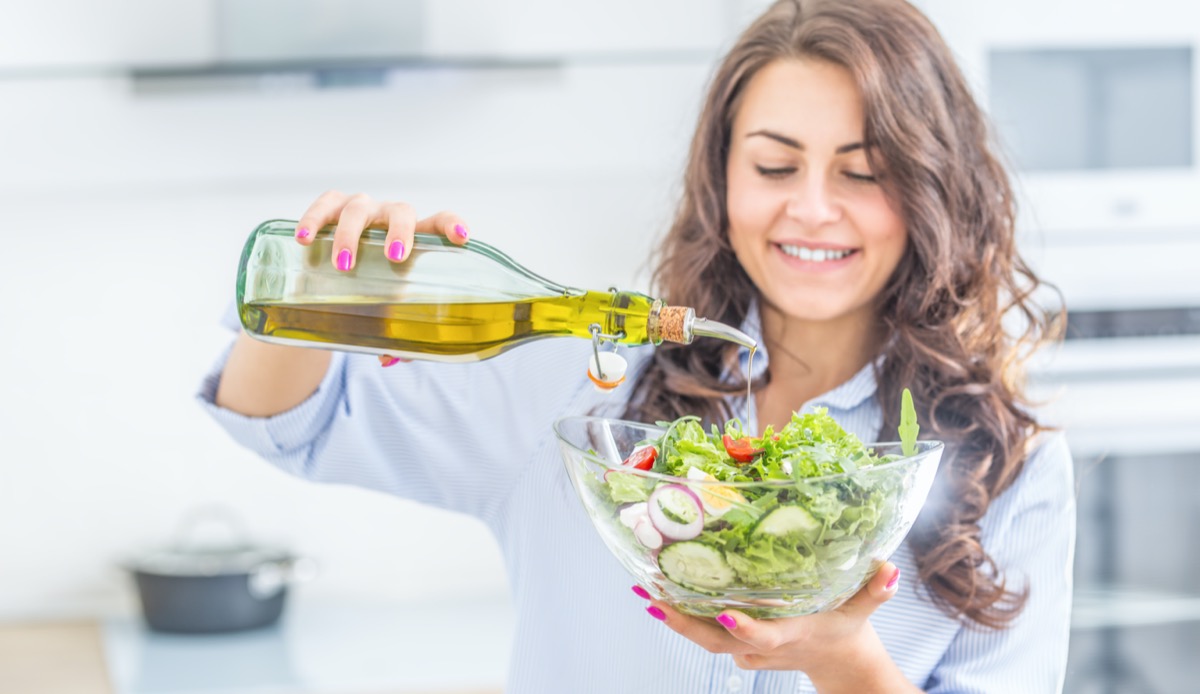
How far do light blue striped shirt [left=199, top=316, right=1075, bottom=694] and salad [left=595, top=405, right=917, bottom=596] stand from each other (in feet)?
→ 1.18

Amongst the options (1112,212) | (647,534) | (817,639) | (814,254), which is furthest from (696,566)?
(1112,212)

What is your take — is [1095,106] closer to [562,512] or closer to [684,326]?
[562,512]

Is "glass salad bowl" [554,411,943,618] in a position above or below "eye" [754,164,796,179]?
below

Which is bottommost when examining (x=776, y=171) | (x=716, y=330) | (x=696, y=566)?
(x=696, y=566)

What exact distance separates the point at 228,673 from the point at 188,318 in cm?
66

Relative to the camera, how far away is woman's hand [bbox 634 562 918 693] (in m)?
0.87

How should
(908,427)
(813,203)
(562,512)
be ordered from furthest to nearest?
(562,512) → (813,203) → (908,427)

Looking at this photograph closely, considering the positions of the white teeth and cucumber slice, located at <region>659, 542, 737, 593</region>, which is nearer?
cucumber slice, located at <region>659, 542, 737, 593</region>

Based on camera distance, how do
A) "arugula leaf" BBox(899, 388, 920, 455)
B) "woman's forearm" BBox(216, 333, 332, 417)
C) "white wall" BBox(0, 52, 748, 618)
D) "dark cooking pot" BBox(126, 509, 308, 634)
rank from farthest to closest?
"white wall" BBox(0, 52, 748, 618) < "dark cooking pot" BBox(126, 509, 308, 634) < "woman's forearm" BBox(216, 333, 332, 417) < "arugula leaf" BBox(899, 388, 920, 455)

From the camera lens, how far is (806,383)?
1344mm

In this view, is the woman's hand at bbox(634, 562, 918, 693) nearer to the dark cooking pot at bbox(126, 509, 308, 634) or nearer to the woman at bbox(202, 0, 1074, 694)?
the woman at bbox(202, 0, 1074, 694)

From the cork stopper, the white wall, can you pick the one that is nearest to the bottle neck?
the cork stopper

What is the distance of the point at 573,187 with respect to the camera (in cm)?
241

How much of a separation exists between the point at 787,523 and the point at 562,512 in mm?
505
